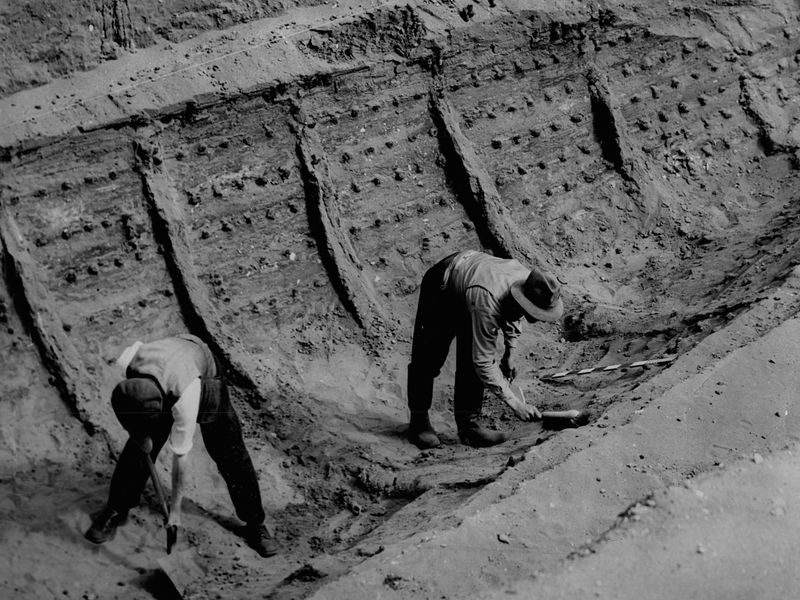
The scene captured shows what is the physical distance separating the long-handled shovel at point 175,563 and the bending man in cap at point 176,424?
10 centimetres

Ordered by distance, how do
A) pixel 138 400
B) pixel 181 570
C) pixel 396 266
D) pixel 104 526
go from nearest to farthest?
pixel 138 400, pixel 181 570, pixel 104 526, pixel 396 266

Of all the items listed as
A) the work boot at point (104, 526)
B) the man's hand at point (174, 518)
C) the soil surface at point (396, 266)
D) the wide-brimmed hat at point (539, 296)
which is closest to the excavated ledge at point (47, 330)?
the soil surface at point (396, 266)

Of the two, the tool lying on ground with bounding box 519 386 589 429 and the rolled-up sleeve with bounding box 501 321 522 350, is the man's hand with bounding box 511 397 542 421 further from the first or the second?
the rolled-up sleeve with bounding box 501 321 522 350

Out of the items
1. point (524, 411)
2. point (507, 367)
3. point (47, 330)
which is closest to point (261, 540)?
point (524, 411)

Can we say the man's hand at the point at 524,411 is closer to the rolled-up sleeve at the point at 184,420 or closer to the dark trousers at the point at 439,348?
the dark trousers at the point at 439,348

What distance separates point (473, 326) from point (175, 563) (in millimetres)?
2428

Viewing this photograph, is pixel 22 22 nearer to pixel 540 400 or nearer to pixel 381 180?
pixel 381 180

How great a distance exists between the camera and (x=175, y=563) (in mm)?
6383

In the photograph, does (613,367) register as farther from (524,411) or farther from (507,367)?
(524,411)

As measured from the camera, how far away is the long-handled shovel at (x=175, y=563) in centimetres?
617

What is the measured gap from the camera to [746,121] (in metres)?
10.4

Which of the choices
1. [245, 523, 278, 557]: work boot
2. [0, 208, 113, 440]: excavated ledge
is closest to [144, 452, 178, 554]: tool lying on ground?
[245, 523, 278, 557]: work boot

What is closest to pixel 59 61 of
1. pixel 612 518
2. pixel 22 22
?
pixel 22 22

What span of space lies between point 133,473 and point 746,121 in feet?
23.6
